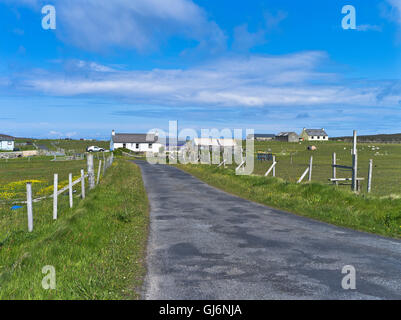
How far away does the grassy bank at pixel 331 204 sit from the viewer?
39.9 ft

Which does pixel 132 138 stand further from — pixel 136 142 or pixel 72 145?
pixel 72 145

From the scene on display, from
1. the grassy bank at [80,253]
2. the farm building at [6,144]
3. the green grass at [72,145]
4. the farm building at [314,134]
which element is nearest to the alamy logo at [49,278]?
the grassy bank at [80,253]

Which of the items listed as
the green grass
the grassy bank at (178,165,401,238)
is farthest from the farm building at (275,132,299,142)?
the grassy bank at (178,165,401,238)

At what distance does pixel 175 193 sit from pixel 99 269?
1292cm

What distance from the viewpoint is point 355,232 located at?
11.0 meters

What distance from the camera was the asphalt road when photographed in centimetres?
616

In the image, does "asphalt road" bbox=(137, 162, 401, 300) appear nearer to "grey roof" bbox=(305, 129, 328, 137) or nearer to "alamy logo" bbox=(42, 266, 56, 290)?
"alamy logo" bbox=(42, 266, 56, 290)

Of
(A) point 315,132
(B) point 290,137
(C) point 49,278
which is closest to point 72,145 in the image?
(B) point 290,137

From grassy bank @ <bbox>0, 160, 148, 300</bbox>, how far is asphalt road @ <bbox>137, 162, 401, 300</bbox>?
0.49m

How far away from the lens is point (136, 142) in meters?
107

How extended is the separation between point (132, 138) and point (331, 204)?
97609mm

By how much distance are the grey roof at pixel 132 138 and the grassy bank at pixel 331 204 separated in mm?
88324

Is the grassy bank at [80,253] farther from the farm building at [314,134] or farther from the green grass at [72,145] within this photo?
the farm building at [314,134]
